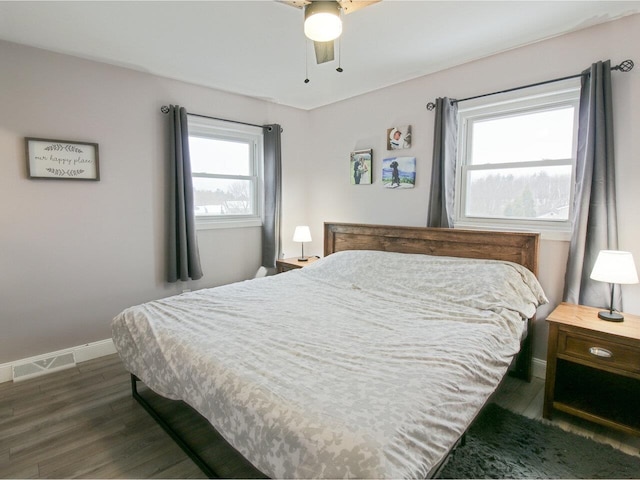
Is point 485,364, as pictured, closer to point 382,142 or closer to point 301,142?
point 382,142

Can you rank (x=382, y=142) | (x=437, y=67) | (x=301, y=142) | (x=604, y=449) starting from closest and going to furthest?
(x=604, y=449) < (x=437, y=67) < (x=382, y=142) < (x=301, y=142)

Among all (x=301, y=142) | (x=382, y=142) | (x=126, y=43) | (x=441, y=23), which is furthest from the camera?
(x=301, y=142)

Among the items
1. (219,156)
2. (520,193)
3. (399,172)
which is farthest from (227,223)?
(520,193)

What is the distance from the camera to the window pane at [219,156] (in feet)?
11.6

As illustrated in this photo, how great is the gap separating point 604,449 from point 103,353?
358 cm

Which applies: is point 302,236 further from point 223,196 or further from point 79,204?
point 79,204

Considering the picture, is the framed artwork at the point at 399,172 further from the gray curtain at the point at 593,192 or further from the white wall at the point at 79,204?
the white wall at the point at 79,204

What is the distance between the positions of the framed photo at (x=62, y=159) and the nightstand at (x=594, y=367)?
11.6ft

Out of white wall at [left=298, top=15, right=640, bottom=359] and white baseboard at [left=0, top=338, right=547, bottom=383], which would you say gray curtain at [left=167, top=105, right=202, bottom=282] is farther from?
white wall at [left=298, top=15, right=640, bottom=359]

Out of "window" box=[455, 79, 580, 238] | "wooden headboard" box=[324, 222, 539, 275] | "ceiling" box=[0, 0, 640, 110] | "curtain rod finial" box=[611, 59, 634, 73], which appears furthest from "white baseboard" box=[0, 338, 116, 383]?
"curtain rod finial" box=[611, 59, 634, 73]

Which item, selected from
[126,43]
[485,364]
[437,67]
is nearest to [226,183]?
[126,43]

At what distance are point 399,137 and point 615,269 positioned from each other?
1.99 metres

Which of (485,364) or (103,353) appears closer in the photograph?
(485,364)

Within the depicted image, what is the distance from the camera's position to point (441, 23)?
223 cm
